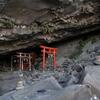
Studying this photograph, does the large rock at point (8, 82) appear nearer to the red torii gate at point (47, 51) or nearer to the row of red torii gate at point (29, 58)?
Answer: the row of red torii gate at point (29, 58)

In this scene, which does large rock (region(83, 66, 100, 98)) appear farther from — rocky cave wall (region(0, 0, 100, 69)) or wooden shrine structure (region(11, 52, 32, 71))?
wooden shrine structure (region(11, 52, 32, 71))

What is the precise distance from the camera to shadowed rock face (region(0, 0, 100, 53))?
29.6ft

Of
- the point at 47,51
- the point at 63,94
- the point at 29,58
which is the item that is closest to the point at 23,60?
the point at 29,58

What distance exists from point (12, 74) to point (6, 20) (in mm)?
2164

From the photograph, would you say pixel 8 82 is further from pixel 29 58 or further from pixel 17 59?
pixel 17 59

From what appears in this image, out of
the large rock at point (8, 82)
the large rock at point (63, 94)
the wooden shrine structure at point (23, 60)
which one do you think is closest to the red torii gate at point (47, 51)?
the wooden shrine structure at point (23, 60)

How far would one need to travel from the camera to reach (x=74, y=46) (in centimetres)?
1185

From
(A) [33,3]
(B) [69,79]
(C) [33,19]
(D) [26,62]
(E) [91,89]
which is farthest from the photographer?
(D) [26,62]

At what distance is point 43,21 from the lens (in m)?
9.83

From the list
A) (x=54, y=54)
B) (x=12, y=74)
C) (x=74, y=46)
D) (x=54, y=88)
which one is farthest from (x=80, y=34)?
(x=54, y=88)

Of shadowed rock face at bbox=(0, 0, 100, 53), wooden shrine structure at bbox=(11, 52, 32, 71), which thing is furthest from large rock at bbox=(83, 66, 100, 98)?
wooden shrine structure at bbox=(11, 52, 32, 71)

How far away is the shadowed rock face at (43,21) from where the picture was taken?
903 centimetres

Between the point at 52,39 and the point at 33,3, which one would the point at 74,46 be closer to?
the point at 52,39

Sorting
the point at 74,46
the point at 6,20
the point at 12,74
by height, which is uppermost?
the point at 6,20
